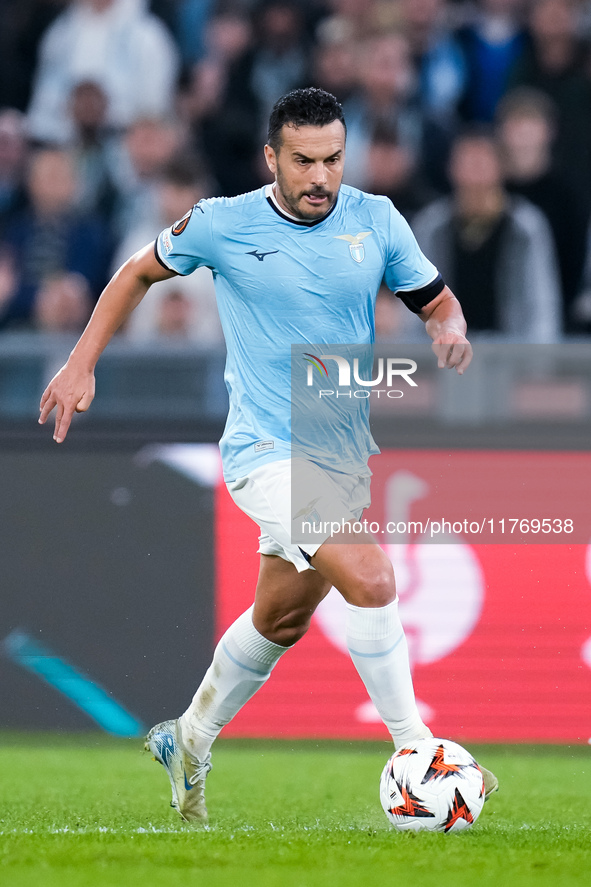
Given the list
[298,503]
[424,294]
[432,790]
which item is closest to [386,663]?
[432,790]

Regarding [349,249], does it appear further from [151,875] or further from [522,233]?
[522,233]

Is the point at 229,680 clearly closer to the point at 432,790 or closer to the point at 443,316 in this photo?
the point at 432,790

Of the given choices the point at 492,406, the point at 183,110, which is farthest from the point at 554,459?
→ the point at 183,110

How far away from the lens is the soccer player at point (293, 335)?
3881 mm

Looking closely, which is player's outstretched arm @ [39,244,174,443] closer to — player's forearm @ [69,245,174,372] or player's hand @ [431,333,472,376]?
player's forearm @ [69,245,174,372]

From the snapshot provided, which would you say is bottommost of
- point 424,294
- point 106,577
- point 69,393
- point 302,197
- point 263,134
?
point 106,577

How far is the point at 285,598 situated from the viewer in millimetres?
4145

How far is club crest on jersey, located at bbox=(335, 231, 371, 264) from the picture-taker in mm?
4047

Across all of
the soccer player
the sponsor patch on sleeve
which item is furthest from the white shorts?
the sponsor patch on sleeve

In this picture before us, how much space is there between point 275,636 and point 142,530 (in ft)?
5.80

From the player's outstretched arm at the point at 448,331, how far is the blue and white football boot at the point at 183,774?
1526 millimetres

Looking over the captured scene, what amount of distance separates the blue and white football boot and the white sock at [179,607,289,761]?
29 mm

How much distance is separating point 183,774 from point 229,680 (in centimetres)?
34

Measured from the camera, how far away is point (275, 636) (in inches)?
166
